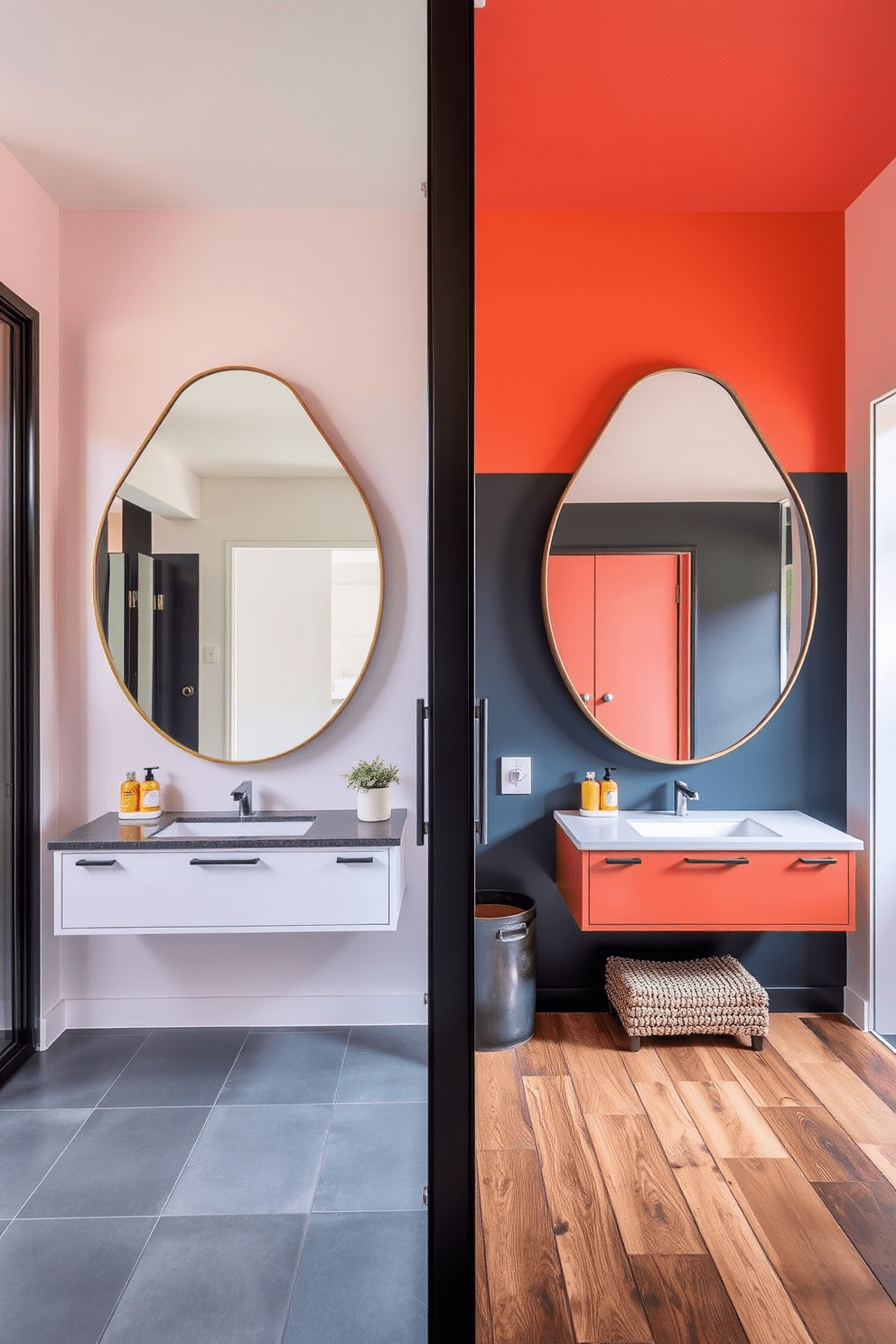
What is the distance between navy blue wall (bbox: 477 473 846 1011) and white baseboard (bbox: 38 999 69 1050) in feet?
4.58

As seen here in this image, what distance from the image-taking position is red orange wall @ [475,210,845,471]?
9.02 feet

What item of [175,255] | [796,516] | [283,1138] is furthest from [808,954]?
[175,255]

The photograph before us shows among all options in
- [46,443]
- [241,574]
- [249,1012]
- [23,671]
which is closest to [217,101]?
[46,443]

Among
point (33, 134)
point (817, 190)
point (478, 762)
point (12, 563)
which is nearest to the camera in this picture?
point (478, 762)

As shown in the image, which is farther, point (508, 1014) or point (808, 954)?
point (808, 954)

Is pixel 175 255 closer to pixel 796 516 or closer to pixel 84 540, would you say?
pixel 84 540

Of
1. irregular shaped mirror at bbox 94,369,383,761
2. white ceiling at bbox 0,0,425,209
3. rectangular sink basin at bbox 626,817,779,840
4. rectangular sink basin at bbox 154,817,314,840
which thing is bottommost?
rectangular sink basin at bbox 626,817,779,840

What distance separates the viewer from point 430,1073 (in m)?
1.21

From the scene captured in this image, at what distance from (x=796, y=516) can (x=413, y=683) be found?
1.35 metres

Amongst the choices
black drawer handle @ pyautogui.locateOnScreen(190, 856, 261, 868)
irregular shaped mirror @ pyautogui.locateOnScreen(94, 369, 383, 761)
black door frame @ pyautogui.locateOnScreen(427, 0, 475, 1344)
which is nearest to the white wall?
irregular shaped mirror @ pyautogui.locateOnScreen(94, 369, 383, 761)

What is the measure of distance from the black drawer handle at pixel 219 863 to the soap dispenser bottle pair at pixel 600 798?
3.43 ft

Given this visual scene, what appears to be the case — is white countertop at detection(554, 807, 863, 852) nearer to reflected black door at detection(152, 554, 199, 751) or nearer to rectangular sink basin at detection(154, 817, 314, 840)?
rectangular sink basin at detection(154, 817, 314, 840)

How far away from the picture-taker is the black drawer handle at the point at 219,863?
2.32 meters

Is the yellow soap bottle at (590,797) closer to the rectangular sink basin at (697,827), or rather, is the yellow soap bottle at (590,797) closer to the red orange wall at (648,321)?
the rectangular sink basin at (697,827)
